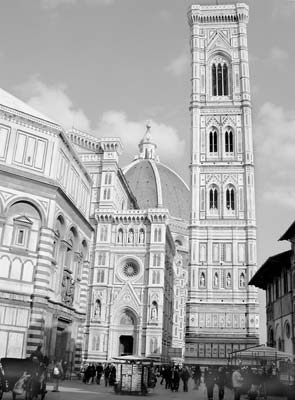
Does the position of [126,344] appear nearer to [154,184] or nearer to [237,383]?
[237,383]

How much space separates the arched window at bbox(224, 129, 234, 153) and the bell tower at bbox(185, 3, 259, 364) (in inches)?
4.8

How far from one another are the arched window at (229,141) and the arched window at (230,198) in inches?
205

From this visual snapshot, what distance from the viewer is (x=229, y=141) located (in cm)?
5741

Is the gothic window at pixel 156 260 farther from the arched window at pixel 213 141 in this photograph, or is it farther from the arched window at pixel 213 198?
the arched window at pixel 213 141

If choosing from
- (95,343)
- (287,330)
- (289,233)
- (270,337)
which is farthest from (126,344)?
(289,233)

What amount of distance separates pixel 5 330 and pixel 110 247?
34.5 meters

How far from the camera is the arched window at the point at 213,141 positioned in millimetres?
57219

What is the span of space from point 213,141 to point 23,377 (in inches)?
1898

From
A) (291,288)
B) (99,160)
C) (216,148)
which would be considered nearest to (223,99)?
(216,148)

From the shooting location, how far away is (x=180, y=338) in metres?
85.2

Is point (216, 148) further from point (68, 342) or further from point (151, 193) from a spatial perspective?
point (151, 193)

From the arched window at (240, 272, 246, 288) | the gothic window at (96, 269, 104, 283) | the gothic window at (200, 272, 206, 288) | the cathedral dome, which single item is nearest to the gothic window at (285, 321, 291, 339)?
the arched window at (240, 272, 246, 288)

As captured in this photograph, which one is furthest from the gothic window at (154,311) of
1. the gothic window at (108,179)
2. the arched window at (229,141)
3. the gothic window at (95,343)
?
the arched window at (229,141)

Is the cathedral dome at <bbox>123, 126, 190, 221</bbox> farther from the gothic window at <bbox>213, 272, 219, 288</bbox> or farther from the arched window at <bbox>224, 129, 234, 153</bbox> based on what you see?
the gothic window at <bbox>213, 272, 219, 288</bbox>
